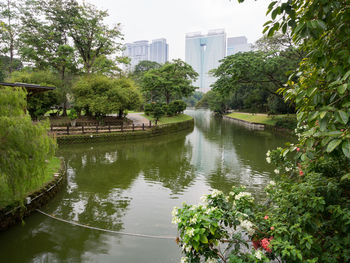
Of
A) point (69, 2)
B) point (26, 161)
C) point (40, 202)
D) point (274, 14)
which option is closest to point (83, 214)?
point (40, 202)

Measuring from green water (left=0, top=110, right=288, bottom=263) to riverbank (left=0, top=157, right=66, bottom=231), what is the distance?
0.20m

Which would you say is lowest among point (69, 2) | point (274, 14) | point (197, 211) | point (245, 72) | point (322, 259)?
point (322, 259)

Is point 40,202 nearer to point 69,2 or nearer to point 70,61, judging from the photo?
point 70,61

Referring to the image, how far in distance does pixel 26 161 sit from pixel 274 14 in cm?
549

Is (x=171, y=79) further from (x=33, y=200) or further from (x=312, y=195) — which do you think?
(x=312, y=195)

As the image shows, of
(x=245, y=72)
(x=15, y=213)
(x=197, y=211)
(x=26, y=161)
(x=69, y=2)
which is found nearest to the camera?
(x=197, y=211)

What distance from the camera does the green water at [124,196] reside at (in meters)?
5.23

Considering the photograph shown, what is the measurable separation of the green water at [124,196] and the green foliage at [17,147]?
1.37m

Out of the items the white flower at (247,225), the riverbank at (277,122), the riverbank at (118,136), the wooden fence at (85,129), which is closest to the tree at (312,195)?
the white flower at (247,225)

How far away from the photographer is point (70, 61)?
→ 25.0m

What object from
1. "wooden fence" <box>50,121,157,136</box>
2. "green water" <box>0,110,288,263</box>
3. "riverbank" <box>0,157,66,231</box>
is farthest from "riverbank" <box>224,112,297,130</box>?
"riverbank" <box>0,157,66,231</box>

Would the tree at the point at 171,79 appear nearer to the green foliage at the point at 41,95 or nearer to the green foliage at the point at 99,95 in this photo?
the green foliage at the point at 99,95

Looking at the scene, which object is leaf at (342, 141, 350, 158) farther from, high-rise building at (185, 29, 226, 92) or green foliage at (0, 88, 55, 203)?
high-rise building at (185, 29, 226, 92)

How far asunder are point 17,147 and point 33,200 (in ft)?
8.14
